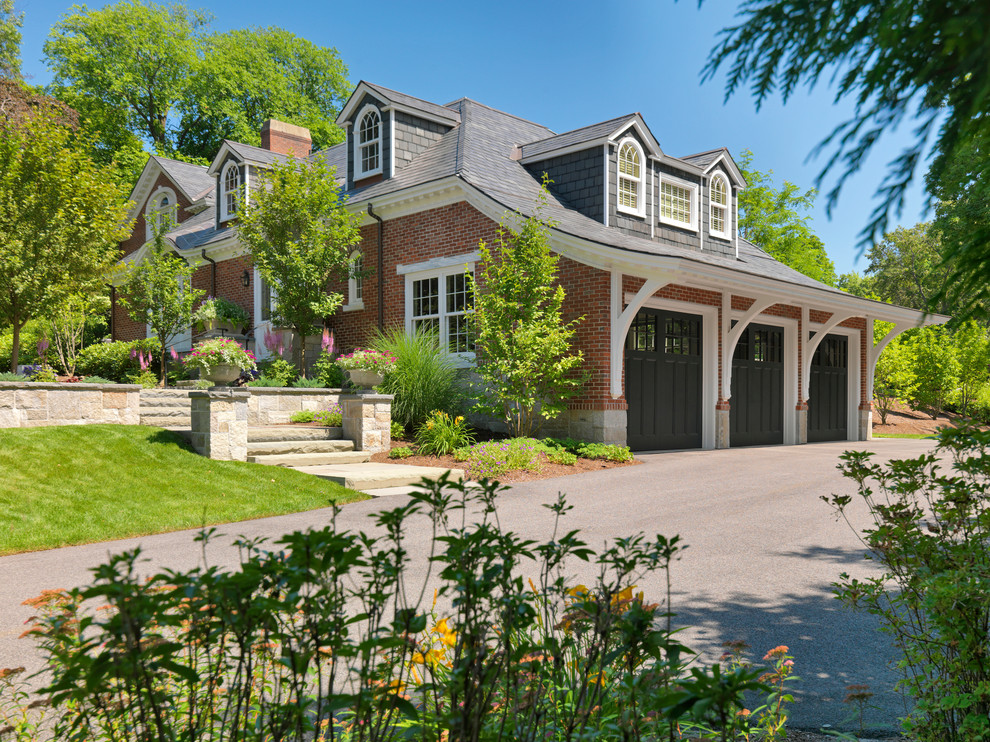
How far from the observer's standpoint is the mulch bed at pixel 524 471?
9820 millimetres

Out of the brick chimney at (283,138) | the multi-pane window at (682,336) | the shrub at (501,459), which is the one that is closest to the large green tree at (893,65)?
the shrub at (501,459)

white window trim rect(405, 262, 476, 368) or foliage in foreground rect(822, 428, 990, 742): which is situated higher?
white window trim rect(405, 262, 476, 368)

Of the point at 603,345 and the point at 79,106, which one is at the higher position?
the point at 79,106

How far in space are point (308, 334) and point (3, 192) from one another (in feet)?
20.2

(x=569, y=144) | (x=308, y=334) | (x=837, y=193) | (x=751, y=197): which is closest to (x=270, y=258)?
(x=308, y=334)

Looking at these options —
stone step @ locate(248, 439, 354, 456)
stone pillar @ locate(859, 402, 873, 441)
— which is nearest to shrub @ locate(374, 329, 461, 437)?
stone step @ locate(248, 439, 354, 456)

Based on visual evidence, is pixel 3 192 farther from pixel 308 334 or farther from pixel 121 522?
pixel 121 522

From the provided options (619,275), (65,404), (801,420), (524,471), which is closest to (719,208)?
(801,420)

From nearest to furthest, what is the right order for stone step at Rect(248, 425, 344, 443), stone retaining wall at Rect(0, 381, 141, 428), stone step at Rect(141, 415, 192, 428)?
stone retaining wall at Rect(0, 381, 141, 428) < stone step at Rect(248, 425, 344, 443) < stone step at Rect(141, 415, 192, 428)

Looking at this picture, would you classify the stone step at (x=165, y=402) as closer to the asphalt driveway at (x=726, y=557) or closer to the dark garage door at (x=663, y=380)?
the asphalt driveway at (x=726, y=557)

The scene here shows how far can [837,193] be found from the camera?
7.75 ft

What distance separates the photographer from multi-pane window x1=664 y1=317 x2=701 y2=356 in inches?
565

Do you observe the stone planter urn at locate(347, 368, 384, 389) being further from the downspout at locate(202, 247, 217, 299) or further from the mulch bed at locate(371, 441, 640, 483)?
the downspout at locate(202, 247, 217, 299)

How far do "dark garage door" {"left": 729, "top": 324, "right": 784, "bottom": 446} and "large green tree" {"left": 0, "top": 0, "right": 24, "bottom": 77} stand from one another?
26691mm
